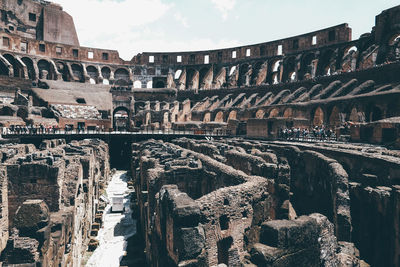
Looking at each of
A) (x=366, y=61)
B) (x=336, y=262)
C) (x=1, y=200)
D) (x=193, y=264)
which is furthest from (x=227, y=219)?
(x=366, y=61)

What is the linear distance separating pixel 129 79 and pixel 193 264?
5739cm

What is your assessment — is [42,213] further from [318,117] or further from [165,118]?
[165,118]

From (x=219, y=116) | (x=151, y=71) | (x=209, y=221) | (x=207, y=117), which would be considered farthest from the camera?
(x=151, y=71)

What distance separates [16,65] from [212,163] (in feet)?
168

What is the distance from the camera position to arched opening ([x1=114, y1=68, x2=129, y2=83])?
6103 cm

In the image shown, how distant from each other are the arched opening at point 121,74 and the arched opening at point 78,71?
6.97m

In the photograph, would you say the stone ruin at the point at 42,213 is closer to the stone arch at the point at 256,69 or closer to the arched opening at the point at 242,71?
the stone arch at the point at 256,69

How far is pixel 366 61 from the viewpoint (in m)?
35.3

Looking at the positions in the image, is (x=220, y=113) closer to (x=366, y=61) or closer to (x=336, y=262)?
(x=366, y=61)

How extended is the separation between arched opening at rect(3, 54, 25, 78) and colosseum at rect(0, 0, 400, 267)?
0.42m

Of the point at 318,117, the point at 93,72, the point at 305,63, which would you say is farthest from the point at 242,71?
the point at 93,72

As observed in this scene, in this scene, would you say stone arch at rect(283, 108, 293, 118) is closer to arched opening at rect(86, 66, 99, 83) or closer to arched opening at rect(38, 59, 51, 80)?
arched opening at rect(86, 66, 99, 83)

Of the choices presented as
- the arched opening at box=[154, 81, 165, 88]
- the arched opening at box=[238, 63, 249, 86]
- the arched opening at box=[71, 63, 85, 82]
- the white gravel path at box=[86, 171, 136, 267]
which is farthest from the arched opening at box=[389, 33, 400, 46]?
the arched opening at box=[71, 63, 85, 82]

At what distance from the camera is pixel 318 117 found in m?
31.2
